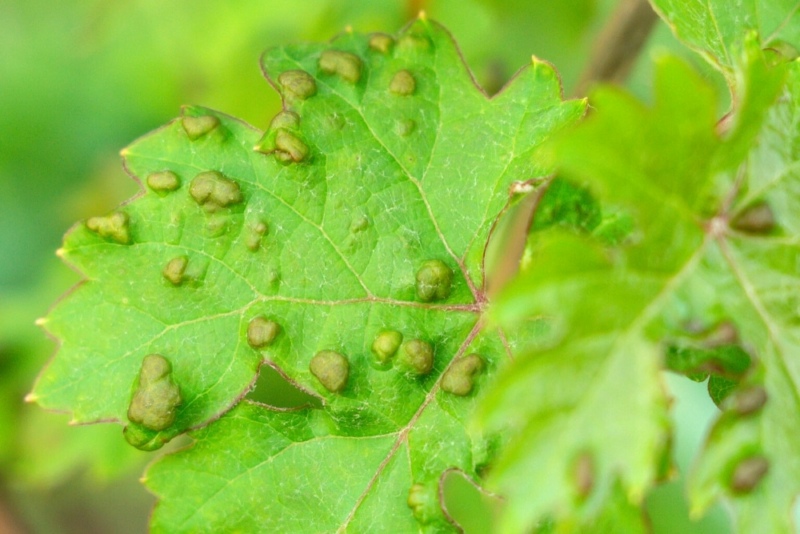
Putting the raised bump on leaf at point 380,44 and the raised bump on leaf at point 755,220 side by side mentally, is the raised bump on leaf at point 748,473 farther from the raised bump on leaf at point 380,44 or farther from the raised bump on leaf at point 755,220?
the raised bump on leaf at point 380,44

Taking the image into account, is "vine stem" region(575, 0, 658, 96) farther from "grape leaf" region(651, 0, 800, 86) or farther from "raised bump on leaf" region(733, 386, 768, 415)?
"raised bump on leaf" region(733, 386, 768, 415)

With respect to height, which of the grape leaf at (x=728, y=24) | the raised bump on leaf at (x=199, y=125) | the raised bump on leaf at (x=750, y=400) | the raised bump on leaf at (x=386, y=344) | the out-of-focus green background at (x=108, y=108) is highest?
the grape leaf at (x=728, y=24)

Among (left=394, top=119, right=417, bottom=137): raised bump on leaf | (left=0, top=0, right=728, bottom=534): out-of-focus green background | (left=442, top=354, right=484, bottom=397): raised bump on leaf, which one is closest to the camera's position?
(left=442, top=354, right=484, bottom=397): raised bump on leaf

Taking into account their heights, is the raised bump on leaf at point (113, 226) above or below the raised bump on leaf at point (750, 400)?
below

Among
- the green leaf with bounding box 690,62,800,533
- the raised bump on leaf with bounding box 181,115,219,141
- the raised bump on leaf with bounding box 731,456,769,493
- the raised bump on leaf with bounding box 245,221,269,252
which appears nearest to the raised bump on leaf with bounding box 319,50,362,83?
the raised bump on leaf with bounding box 181,115,219,141

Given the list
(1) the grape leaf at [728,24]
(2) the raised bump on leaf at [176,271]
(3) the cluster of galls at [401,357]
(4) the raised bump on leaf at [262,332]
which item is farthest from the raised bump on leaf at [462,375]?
(1) the grape leaf at [728,24]

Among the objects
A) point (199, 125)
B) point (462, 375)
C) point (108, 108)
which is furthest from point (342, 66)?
point (108, 108)

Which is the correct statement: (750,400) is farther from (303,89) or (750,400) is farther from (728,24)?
(303,89)
